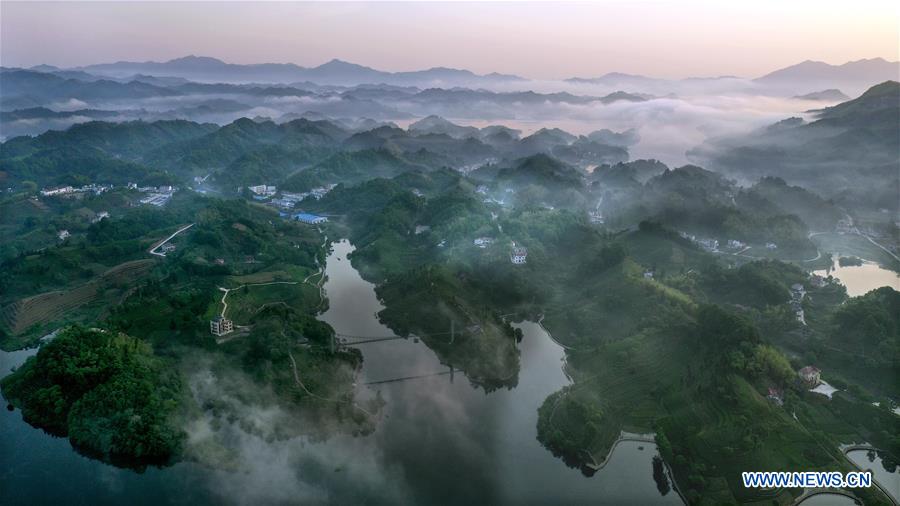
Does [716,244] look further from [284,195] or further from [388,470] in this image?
[284,195]

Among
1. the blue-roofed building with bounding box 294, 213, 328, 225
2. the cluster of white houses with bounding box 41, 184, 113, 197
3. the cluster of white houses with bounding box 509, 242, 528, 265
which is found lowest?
the blue-roofed building with bounding box 294, 213, 328, 225

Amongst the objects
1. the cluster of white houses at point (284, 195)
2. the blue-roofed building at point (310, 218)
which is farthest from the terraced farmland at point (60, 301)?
the cluster of white houses at point (284, 195)

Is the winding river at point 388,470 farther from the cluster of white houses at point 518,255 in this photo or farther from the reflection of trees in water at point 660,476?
the cluster of white houses at point 518,255

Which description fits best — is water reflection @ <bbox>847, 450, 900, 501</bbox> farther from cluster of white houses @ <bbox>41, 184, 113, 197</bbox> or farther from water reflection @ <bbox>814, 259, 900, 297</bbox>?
cluster of white houses @ <bbox>41, 184, 113, 197</bbox>

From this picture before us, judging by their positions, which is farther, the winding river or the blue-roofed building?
the blue-roofed building

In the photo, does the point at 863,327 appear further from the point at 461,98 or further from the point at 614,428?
the point at 461,98

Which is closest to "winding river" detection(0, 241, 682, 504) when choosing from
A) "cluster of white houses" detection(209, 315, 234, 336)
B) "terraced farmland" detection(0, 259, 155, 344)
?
"cluster of white houses" detection(209, 315, 234, 336)

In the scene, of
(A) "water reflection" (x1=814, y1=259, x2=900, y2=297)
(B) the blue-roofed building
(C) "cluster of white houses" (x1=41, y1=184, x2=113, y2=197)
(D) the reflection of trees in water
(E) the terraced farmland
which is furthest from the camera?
(C) "cluster of white houses" (x1=41, y1=184, x2=113, y2=197)
